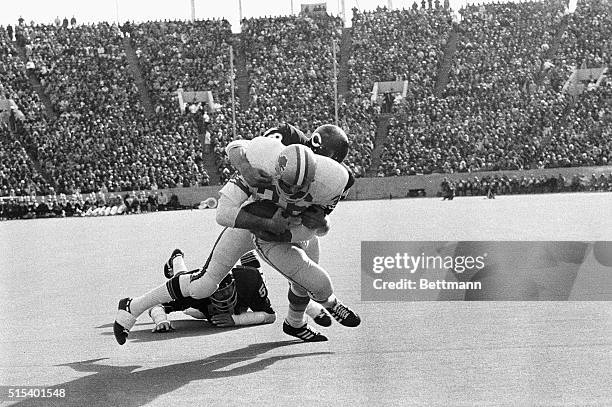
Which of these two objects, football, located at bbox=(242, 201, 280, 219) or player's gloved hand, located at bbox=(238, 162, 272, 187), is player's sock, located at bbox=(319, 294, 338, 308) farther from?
player's gloved hand, located at bbox=(238, 162, 272, 187)

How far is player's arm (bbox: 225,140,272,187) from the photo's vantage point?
656cm

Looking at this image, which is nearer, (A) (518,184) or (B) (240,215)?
(B) (240,215)

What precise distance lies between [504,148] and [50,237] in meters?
22.1

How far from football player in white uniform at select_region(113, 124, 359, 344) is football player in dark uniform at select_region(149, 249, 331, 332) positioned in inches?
27.0

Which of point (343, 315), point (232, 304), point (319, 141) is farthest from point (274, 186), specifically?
point (232, 304)

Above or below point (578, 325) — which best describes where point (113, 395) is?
above

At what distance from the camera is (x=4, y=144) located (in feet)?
137

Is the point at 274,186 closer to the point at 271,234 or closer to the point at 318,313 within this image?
the point at 271,234

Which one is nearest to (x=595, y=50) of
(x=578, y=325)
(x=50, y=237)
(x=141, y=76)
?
(x=141, y=76)

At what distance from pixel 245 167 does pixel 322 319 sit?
1.64m

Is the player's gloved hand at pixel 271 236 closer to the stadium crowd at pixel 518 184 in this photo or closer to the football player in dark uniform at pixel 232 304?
the football player in dark uniform at pixel 232 304

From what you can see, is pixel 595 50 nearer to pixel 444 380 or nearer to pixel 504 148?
pixel 504 148

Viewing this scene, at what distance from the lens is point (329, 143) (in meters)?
6.80

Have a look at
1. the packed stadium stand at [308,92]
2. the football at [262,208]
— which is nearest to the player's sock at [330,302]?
the football at [262,208]
